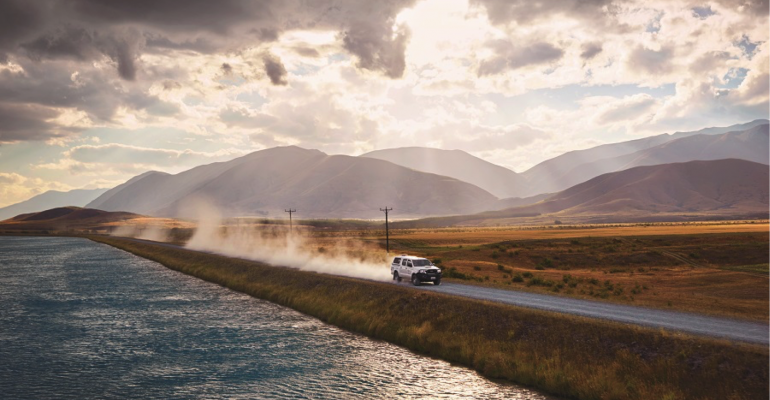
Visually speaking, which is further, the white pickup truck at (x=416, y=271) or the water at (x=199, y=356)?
the white pickup truck at (x=416, y=271)

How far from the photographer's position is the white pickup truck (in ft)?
155

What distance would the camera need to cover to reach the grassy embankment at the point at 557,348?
1977 cm

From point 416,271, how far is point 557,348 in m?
23.0

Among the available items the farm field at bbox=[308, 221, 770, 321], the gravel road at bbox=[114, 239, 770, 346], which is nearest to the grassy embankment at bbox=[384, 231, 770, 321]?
the farm field at bbox=[308, 221, 770, 321]

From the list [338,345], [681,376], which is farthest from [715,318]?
[338,345]

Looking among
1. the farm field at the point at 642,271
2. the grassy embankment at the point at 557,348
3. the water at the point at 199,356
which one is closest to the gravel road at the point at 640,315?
the farm field at the point at 642,271

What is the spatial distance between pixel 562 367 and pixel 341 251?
235 ft

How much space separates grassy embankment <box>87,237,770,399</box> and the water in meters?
1.27

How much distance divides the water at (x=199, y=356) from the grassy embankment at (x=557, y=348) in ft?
4.17

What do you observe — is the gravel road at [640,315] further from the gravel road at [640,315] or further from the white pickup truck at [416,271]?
the white pickup truck at [416,271]

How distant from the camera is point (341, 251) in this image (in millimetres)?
93688

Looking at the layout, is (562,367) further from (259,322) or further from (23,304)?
(23,304)

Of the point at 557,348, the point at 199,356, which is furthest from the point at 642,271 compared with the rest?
the point at 199,356

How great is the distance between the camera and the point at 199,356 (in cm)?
3133
